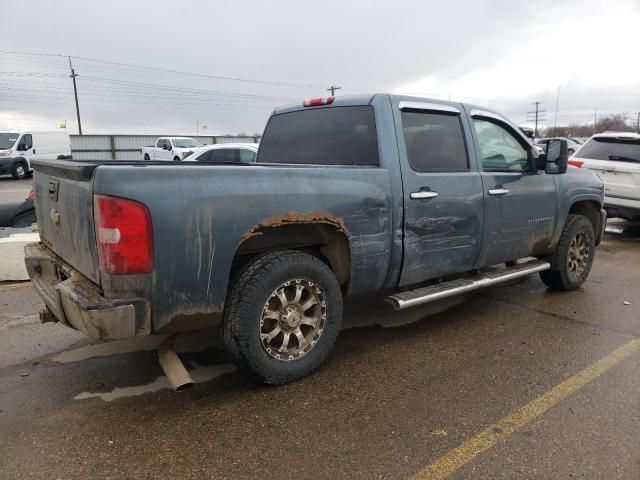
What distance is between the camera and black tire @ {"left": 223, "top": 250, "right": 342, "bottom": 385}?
308 cm

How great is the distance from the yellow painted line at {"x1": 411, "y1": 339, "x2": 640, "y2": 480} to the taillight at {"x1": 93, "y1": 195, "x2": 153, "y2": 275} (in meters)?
1.77

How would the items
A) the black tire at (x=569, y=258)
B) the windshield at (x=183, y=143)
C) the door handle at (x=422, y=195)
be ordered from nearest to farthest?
1. the door handle at (x=422, y=195)
2. the black tire at (x=569, y=258)
3. the windshield at (x=183, y=143)

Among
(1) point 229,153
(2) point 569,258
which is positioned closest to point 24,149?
(1) point 229,153

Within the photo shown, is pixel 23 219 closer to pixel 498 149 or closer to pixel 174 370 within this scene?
pixel 174 370

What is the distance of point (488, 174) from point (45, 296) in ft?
11.6

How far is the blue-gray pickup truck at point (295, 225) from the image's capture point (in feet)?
8.85

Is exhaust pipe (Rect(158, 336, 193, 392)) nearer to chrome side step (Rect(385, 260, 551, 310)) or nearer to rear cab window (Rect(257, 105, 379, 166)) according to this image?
chrome side step (Rect(385, 260, 551, 310))

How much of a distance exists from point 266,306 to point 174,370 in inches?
26.4

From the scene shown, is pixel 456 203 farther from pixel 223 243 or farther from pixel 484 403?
pixel 223 243

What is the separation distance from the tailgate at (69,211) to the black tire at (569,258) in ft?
15.0

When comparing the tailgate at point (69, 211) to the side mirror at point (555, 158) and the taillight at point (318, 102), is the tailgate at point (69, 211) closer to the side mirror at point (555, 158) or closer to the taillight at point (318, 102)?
the taillight at point (318, 102)

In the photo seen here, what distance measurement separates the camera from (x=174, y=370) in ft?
10.1

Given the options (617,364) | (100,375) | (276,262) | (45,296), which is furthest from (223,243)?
(617,364)

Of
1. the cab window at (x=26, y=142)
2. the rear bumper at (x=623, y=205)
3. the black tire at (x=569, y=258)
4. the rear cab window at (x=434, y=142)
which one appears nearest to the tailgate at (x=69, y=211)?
the rear cab window at (x=434, y=142)
